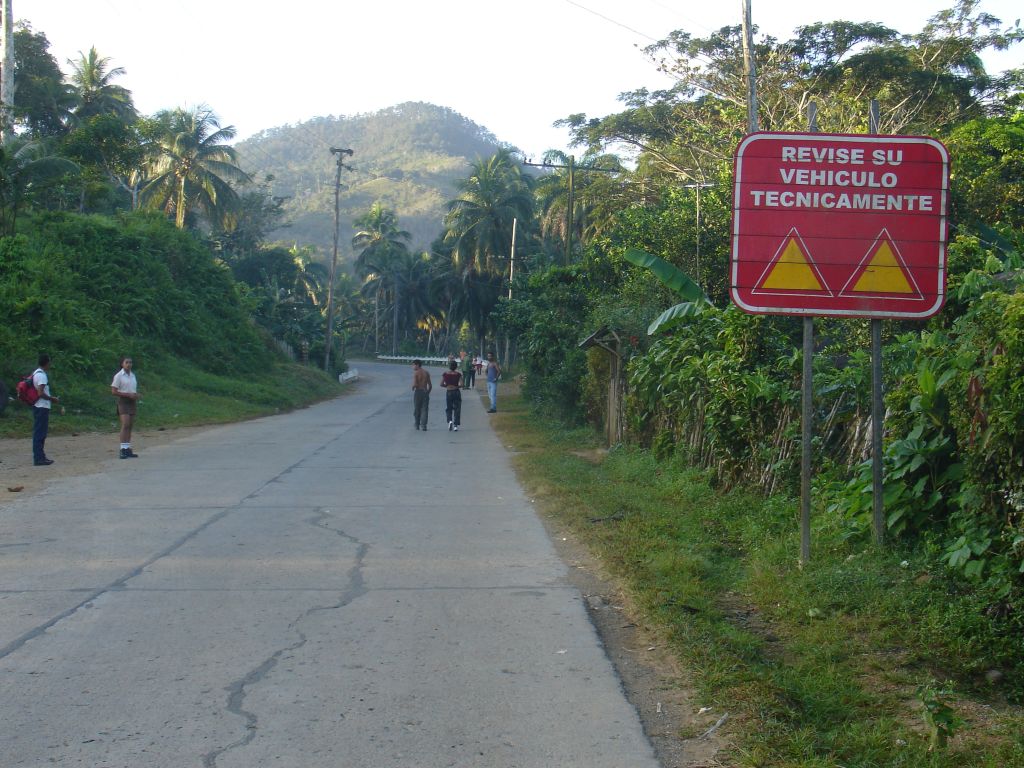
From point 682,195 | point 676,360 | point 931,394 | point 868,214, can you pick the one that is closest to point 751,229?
point 868,214

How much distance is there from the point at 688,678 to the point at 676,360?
25.3 ft

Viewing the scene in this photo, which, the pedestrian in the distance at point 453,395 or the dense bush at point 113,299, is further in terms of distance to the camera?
the dense bush at point 113,299

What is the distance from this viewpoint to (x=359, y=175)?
172m

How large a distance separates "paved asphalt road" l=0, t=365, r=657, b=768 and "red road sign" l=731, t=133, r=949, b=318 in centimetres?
280

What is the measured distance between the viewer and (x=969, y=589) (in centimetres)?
581

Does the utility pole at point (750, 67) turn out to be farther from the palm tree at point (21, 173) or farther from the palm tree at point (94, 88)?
the palm tree at point (94, 88)

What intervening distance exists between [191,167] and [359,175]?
127569 mm

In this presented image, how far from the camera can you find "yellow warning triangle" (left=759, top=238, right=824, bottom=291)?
7.09 meters

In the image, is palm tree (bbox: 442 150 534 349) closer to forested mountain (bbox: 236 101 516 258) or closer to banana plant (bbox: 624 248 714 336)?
banana plant (bbox: 624 248 714 336)

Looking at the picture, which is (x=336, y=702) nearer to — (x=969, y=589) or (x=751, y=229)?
(x=969, y=589)

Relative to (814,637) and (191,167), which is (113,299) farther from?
(814,637)

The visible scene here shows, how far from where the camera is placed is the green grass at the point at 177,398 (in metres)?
20.0

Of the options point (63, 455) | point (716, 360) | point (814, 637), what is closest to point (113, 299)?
point (63, 455)

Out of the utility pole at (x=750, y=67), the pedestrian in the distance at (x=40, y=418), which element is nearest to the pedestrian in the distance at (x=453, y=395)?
the utility pole at (x=750, y=67)
